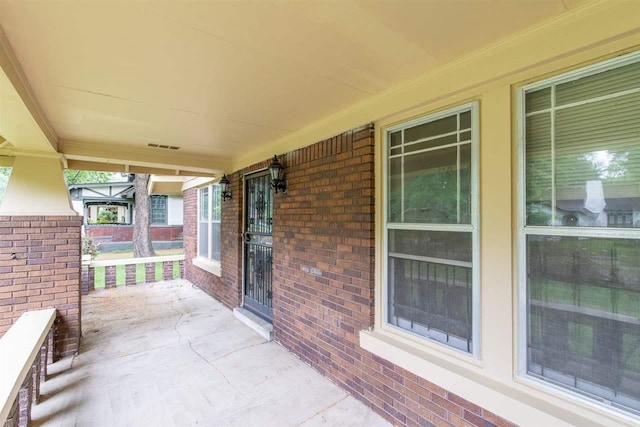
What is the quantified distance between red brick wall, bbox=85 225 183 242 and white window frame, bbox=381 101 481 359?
584 inches

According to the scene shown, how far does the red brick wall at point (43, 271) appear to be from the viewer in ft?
10.8

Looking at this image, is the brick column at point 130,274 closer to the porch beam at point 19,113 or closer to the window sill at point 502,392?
the porch beam at point 19,113

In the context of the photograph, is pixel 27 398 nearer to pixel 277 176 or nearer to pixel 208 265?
pixel 277 176

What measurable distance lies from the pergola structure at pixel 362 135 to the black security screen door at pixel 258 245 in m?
0.71

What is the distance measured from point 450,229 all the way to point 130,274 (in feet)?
24.9

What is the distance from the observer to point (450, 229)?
2055 millimetres

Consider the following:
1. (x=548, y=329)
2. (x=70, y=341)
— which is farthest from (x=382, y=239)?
(x=70, y=341)

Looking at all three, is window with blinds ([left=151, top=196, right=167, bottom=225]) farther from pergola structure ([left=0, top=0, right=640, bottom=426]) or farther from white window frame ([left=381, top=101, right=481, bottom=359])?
white window frame ([left=381, top=101, right=481, bottom=359])

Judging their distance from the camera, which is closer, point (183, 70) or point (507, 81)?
point (507, 81)

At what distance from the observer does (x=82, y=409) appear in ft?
8.26

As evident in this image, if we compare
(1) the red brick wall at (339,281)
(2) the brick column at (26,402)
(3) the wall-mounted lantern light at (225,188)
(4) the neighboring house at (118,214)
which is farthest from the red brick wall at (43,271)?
(4) the neighboring house at (118,214)

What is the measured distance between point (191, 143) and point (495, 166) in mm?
3633

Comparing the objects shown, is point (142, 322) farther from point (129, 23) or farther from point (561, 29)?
point (561, 29)

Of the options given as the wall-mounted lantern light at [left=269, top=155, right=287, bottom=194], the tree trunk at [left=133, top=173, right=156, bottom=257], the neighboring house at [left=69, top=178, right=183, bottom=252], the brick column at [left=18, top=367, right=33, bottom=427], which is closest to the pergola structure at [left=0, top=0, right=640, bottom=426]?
the wall-mounted lantern light at [left=269, top=155, right=287, bottom=194]
